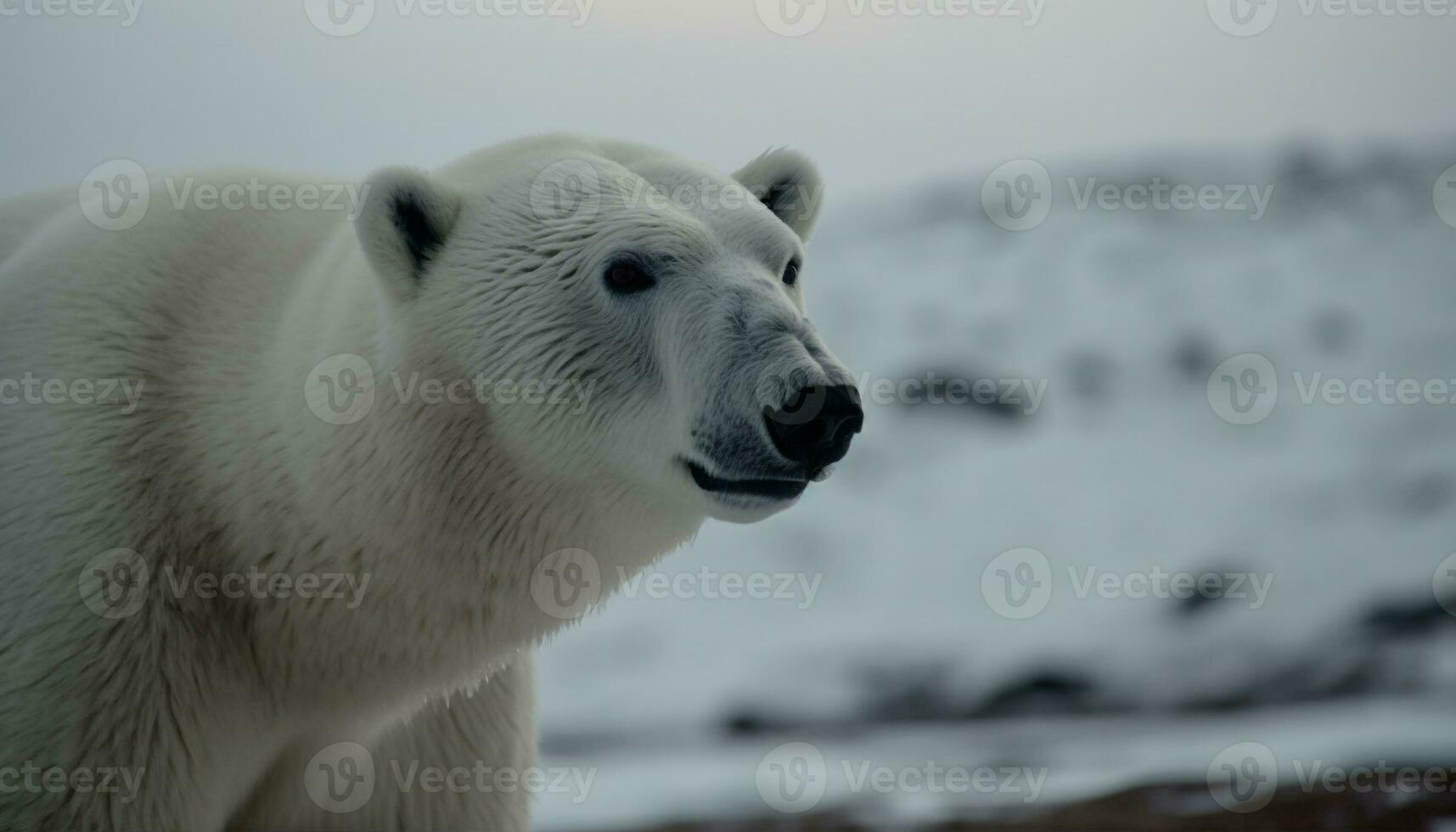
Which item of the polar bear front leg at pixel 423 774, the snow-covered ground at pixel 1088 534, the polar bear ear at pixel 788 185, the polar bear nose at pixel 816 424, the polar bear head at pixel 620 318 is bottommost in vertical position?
the polar bear front leg at pixel 423 774

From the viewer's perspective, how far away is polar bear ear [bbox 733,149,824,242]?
10.3ft

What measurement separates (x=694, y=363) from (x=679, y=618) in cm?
757

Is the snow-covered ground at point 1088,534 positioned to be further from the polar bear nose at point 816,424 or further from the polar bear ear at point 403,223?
the polar bear nose at point 816,424

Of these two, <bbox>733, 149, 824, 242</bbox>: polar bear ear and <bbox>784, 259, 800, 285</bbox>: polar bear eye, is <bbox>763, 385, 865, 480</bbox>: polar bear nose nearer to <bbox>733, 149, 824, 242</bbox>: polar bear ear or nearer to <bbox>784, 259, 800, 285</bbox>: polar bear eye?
<bbox>784, 259, 800, 285</bbox>: polar bear eye

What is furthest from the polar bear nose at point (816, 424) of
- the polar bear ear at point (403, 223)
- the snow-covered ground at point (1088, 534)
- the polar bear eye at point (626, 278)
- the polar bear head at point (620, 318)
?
the snow-covered ground at point (1088, 534)

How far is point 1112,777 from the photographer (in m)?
6.69

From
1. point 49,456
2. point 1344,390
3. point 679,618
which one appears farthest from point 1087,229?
point 49,456

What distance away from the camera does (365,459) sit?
2.64 metres

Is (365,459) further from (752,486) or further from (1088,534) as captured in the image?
(1088,534)

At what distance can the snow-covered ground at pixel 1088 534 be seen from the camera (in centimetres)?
801

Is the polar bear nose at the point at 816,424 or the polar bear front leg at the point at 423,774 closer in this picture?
the polar bear nose at the point at 816,424

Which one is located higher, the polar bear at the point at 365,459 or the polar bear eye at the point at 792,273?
the polar bear eye at the point at 792,273

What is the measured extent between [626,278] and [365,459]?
0.64 metres

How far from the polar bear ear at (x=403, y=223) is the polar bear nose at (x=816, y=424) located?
851 mm
